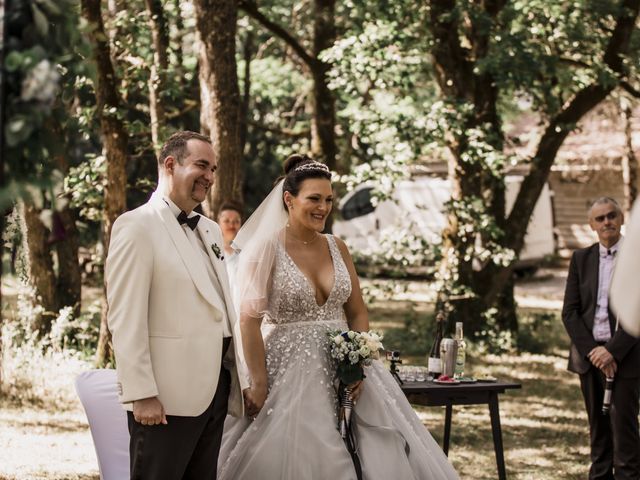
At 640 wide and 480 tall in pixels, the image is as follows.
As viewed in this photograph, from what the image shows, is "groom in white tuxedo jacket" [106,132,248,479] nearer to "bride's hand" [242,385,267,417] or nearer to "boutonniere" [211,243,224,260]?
"boutonniere" [211,243,224,260]

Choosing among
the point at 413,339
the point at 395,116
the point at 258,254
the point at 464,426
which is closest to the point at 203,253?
the point at 258,254

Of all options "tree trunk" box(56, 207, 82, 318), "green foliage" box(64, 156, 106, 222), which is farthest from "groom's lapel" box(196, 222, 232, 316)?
"tree trunk" box(56, 207, 82, 318)

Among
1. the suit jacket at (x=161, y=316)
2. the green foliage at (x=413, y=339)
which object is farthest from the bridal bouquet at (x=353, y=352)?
the green foliage at (x=413, y=339)

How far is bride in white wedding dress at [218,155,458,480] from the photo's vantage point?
203 inches

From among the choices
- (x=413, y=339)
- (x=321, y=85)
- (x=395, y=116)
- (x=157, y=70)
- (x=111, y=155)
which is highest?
(x=321, y=85)

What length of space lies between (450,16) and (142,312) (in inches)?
322

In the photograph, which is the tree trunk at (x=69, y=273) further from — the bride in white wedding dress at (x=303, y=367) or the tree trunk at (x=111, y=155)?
the bride in white wedding dress at (x=303, y=367)

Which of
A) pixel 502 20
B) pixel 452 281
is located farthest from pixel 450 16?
pixel 452 281

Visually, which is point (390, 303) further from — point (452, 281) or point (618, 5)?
point (618, 5)

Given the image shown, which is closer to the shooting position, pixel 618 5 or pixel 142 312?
pixel 142 312

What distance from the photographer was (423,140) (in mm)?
11836

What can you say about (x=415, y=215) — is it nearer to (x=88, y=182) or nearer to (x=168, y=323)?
(x=88, y=182)

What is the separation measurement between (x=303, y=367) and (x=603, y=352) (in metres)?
2.25

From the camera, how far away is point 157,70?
1083 cm
